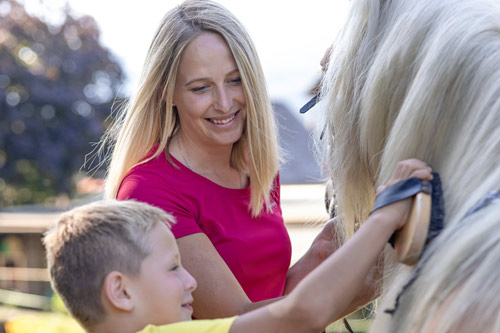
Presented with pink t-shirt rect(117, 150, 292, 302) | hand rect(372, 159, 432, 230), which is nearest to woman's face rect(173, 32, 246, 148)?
pink t-shirt rect(117, 150, 292, 302)

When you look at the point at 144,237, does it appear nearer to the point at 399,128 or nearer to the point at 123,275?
the point at 123,275

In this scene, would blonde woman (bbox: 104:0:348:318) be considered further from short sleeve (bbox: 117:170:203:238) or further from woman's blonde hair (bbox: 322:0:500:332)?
woman's blonde hair (bbox: 322:0:500:332)

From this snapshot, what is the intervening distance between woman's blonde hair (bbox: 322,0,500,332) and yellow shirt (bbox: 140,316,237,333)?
29 cm

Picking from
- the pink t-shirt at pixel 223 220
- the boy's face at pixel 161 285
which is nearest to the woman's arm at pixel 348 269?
the boy's face at pixel 161 285

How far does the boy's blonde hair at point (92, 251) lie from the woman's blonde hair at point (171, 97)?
473 millimetres

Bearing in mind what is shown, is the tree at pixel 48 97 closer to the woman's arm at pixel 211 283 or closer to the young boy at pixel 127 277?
the woman's arm at pixel 211 283

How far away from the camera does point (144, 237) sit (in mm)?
1294

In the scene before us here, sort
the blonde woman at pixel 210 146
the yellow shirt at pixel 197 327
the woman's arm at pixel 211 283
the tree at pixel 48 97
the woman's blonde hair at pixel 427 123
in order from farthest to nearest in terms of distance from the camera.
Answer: the tree at pixel 48 97 < the blonde woman at pixel 210 146 < the woman's arm at pixel 211 283 < the yellow shirt at pixel 197 327 < the woman's blonde hair at pixel 427 123

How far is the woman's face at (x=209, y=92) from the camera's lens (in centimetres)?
175

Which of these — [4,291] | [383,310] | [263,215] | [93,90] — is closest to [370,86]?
[383,310]

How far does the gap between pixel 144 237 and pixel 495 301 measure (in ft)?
2.24

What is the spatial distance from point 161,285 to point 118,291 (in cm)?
8

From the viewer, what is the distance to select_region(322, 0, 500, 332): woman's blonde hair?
92cm

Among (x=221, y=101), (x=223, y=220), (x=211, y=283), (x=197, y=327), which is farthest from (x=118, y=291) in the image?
(x=221, y=101)
